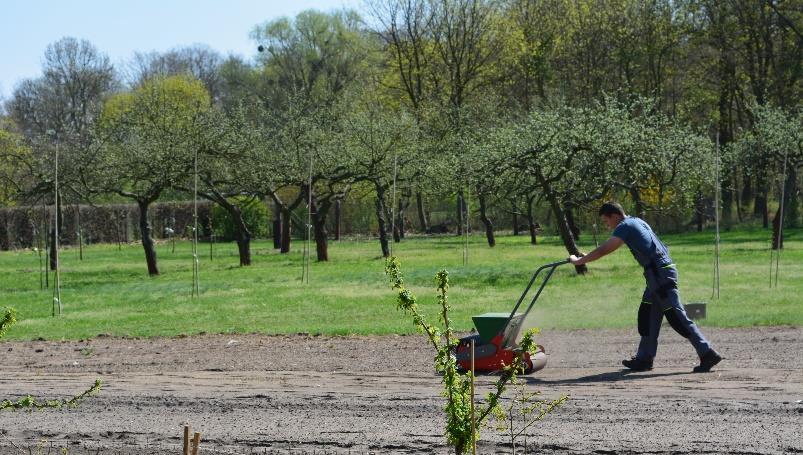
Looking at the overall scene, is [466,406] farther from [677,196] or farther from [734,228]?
[734,228]

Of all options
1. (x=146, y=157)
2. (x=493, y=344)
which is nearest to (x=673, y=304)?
(x=493, y=344)

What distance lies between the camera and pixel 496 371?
36.4 feet

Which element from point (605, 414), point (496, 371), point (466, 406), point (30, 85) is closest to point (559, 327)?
point (496, 371)

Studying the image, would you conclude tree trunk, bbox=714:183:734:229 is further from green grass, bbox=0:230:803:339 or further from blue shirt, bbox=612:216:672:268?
blue shirt, bbox=612:216:672:268

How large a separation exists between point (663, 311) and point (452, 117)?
3750cm

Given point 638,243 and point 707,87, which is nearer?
point 638,243

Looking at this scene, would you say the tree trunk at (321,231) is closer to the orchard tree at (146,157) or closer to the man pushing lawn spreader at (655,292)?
the orchard tree at (146,157)

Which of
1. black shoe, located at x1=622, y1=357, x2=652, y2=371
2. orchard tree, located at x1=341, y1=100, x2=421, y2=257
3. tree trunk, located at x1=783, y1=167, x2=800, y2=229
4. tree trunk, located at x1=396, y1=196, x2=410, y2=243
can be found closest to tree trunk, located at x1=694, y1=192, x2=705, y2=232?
tree trunk, located at x1=783, y1=167, x2=800, y2=229

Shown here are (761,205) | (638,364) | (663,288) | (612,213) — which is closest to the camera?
(663,288)

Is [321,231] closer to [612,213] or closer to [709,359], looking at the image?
[612,213]

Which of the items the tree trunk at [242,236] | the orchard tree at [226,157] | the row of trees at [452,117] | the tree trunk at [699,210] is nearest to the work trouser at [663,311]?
the row of trees at [452,117]

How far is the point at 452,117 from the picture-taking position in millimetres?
48156

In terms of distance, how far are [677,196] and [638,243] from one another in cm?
3111

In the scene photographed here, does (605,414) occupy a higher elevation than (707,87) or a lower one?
lower
